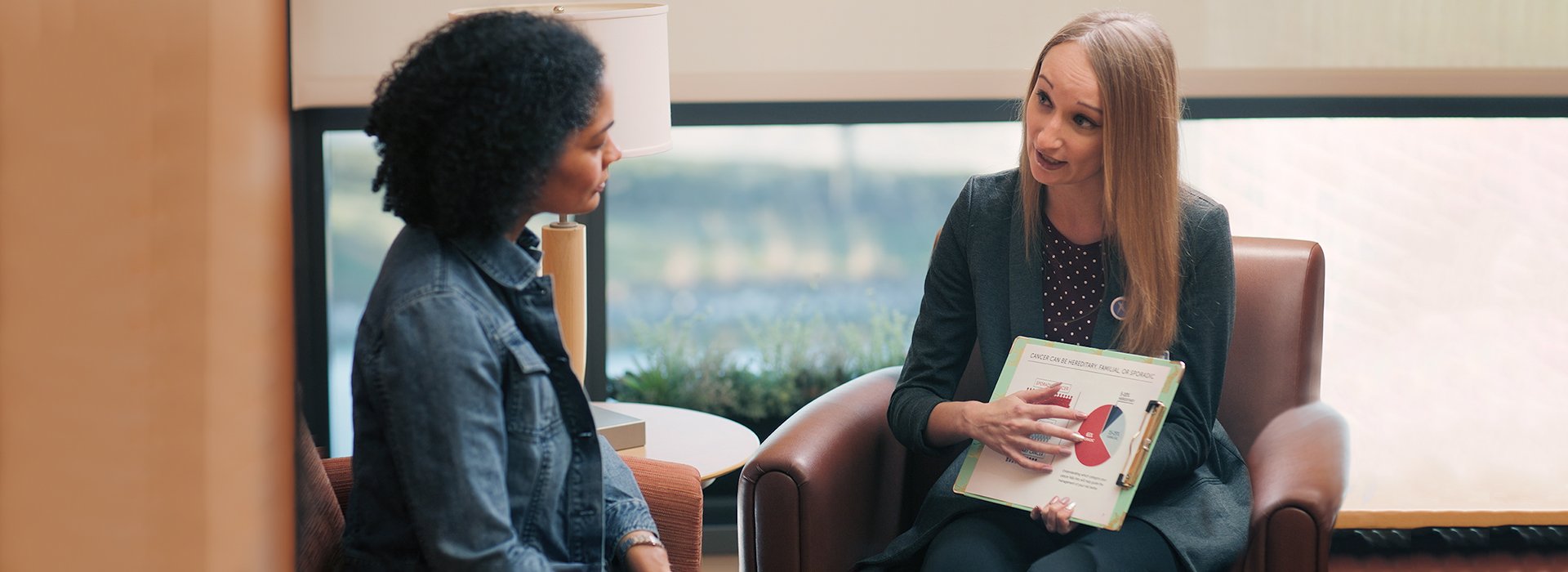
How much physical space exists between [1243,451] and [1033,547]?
0.48 m

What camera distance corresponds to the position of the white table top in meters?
1.85

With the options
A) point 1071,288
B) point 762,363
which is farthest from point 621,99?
point 762,363

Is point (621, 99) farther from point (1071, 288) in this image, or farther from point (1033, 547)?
point (1033, 547)

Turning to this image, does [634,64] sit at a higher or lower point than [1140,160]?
higher

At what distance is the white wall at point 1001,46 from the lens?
8.00ft

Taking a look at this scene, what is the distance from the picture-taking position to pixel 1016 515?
168 centimetres

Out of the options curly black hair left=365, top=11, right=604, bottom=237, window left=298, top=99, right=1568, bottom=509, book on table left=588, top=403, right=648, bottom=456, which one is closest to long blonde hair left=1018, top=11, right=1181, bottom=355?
book on table left=588, top=403, right=648, bottom=456

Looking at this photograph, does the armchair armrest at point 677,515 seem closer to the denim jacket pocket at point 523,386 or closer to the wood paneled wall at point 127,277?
the denim jacket pocket at point 523,386

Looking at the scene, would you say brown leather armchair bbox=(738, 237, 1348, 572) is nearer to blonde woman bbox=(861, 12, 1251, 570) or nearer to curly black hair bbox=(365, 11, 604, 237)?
blonde woman bbox=(861, 12, 1251, 570)

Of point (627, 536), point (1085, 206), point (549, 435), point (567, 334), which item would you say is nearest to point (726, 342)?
point (567, 334)

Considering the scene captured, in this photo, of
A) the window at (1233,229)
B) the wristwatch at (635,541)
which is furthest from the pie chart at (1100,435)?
the window at (1233,229)

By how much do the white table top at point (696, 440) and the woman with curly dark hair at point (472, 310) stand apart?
0.71 metres

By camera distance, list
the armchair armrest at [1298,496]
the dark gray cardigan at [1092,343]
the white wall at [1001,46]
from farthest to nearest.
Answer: the white wall at [1001,46]
the dark gray cardigan at [1092,343]
the armchair armrest at [1298,496]

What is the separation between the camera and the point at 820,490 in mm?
1606
